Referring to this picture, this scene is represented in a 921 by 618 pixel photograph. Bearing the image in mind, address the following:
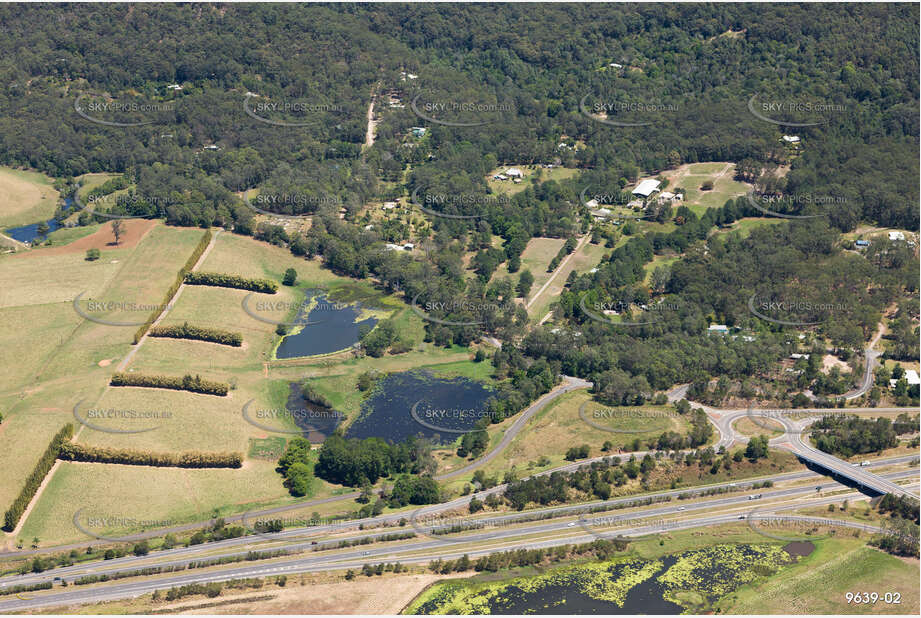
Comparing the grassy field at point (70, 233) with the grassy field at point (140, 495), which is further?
the grassy field at point (70, 233)

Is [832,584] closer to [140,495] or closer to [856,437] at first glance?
[856,437]

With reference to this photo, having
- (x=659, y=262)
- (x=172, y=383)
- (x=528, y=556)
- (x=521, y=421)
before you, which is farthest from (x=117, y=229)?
(x=528, y=556)

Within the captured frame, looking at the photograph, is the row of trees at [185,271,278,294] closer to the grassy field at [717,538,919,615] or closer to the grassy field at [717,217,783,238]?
the grassy field at [717,217,783,238]

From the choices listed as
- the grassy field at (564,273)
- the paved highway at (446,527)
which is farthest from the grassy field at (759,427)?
the grassy field at (564,273)

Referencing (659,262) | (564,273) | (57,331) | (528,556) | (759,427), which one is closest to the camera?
(528,556)

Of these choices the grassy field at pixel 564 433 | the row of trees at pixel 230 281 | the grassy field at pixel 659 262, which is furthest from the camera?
the grassy field at pixel 659 262

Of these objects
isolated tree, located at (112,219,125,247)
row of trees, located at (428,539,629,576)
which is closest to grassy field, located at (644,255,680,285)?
row of trees, located at (428,539,629,576)

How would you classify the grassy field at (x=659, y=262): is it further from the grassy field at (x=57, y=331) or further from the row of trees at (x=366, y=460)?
the grassy field at (x=57, y=331)

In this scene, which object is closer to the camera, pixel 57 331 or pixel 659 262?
pixel 57 331

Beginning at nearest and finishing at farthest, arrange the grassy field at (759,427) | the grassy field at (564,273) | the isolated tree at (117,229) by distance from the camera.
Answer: the grassy field at (759,427)
the grassy field at (564,273)
the isolated tree at (117,229)
